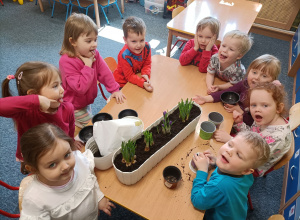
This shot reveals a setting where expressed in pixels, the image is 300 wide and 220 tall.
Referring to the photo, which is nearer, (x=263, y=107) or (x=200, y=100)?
(x=263, y=107)

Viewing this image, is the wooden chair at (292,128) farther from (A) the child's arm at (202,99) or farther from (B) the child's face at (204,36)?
(B) the child's face at (204,36)

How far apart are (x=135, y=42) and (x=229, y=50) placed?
782 mm

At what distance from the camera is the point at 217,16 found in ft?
9.41

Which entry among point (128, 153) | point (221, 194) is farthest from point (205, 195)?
point (128, 153)

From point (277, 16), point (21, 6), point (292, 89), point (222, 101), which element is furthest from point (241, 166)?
point (21, 6)

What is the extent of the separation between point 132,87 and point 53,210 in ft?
3.42

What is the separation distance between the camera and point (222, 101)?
1.65m

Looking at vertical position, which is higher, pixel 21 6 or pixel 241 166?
pixel 241 166

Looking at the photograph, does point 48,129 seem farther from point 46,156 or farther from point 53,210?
point 53,210

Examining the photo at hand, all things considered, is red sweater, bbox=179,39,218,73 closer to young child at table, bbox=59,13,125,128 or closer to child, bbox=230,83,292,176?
child, bbox=230,83,292,176

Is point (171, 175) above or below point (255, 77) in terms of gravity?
below

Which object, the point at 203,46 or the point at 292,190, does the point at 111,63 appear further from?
the point at 292,190

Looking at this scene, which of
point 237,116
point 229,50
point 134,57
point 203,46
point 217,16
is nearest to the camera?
point 237,116

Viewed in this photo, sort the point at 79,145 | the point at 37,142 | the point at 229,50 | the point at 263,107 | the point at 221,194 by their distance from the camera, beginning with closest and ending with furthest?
1. the point at 37,142
2. the point at 221,194
3. the point at 79,145
4. the point at 263,107
5. the point at 229,50
